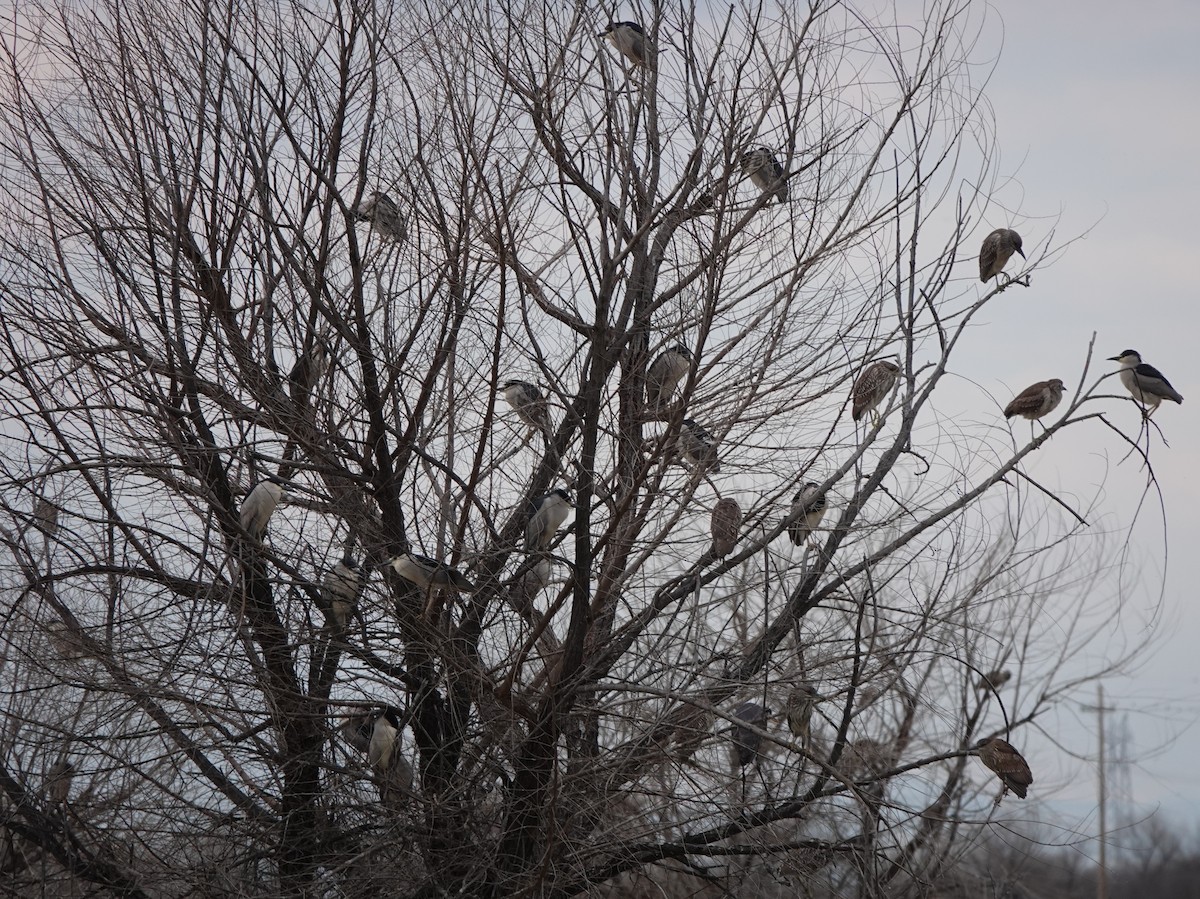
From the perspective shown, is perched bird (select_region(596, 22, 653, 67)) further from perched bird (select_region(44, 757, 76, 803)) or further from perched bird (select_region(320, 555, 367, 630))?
perched bird (select_region(44, 757, 76, 803))

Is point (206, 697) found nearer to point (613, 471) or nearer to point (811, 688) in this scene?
point (613, 471)

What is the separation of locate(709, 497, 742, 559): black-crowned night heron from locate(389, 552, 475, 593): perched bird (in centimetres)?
107

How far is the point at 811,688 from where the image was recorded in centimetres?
505

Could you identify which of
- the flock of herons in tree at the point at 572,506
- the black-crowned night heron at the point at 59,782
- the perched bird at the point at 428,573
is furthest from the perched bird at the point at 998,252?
the black-crowned night heron at the point at 59,782

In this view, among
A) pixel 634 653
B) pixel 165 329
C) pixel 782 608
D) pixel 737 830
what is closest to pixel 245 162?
pixel 165 329

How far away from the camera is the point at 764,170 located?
5.05 m

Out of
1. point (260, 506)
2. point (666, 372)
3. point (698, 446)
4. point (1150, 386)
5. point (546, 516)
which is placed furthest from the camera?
point (1150, 386)

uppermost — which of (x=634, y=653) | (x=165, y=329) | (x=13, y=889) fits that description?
(x=165, y=329)

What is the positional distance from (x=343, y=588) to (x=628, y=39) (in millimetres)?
2746

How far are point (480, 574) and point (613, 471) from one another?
0.86 m

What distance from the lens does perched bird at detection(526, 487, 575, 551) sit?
17.2 ft

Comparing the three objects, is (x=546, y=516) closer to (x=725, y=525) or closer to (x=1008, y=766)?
(x=725, y=525)

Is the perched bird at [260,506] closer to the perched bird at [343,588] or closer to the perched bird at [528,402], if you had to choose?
the perched bird at [343,588]

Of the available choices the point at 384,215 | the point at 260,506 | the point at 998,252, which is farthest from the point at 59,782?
the point at 998,252
